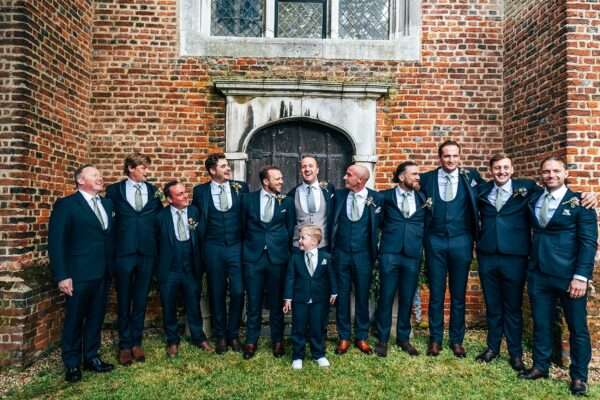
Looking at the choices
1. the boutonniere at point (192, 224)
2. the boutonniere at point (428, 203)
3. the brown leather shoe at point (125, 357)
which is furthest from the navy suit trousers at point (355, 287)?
the brown leather shoe at point (125, 357)

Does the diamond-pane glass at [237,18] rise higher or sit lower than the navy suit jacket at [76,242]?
higher

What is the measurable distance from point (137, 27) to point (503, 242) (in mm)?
5304

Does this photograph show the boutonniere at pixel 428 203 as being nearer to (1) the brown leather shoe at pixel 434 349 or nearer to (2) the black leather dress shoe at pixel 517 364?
(1) the brown leather shoe at pixel 434 349

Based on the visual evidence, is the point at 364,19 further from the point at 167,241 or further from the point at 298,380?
the point at 298,380

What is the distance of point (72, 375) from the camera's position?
410 cm

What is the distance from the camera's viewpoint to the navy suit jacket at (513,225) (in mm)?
4289

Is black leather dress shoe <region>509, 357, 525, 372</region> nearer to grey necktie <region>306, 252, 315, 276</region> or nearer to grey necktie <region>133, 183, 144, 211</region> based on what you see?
grey necktie <region>306, 252, 315, 276</region>

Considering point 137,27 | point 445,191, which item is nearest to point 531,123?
point 445,191

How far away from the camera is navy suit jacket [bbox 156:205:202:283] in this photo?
14.9 ft

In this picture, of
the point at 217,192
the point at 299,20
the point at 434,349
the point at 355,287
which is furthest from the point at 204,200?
the point at 299,20

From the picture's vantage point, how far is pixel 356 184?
461 cm

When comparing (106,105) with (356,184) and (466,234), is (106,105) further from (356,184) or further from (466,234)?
(466,234)

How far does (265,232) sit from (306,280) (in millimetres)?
639

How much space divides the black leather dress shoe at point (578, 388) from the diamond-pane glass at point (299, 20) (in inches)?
202
